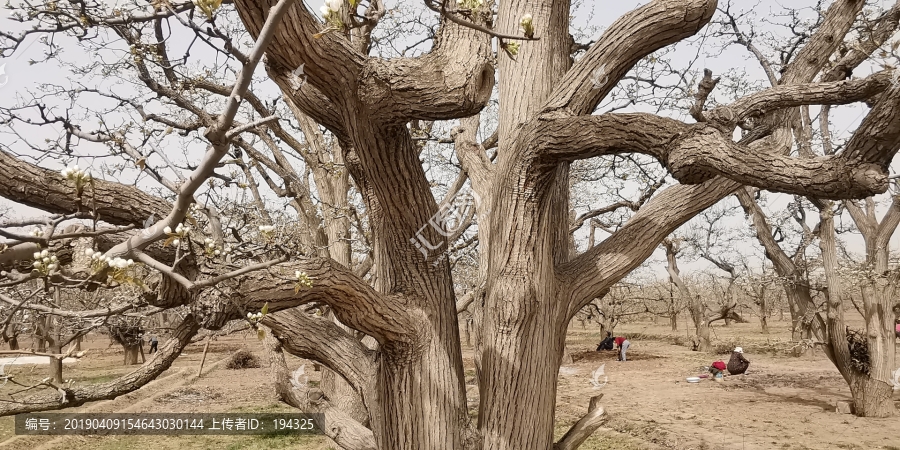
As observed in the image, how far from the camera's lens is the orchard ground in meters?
8.55

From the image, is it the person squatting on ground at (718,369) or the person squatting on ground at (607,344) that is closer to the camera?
the person squatting on ground at (718,369)

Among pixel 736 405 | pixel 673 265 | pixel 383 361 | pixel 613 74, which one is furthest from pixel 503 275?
pixel 673 265

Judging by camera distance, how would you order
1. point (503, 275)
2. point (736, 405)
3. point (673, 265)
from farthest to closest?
point (673, 265)
point (736, 405)
point (503, 275)

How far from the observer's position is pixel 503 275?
3.61m

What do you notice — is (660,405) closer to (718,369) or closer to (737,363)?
(718,369)

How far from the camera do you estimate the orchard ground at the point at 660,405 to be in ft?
28.0

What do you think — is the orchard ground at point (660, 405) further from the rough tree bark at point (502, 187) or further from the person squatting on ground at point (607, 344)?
the rough tree bark at point (502, 187)

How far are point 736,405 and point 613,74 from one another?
994 cm

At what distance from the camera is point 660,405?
37.8ft

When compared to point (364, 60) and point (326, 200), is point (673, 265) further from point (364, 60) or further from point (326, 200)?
point (364, 60)

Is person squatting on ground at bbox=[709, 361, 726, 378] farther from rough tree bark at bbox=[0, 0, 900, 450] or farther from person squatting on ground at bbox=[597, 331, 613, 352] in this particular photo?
rough tree bark at bbox=[0, 0, 900, 450]

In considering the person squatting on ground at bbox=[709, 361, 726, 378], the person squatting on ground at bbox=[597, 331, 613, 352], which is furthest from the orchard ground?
the person squatting on ground at bbox=[597, 331, 613, 352]

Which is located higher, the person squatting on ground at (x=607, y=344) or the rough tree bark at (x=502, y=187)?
the rough tree bark at (x=502, y=187)

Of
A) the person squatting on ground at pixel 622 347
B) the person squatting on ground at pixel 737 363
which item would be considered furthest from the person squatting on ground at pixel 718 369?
the person squatting on ground at pixel 622 347
